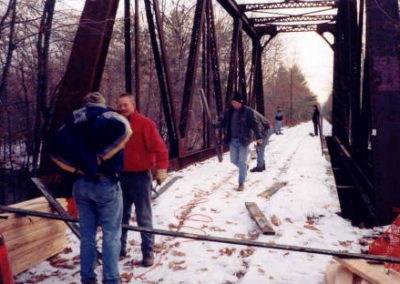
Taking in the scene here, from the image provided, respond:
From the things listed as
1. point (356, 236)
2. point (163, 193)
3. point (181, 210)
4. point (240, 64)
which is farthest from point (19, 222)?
point (240, 64)

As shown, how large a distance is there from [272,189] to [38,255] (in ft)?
14.9

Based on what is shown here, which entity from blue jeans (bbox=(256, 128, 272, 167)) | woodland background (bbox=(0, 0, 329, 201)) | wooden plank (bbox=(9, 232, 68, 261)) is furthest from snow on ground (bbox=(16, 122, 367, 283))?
woodland background (bbox=(0, 0, 329, 201))

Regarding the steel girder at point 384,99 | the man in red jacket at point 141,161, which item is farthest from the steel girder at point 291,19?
the man in red jacket at point 141,161

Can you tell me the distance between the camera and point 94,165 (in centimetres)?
327

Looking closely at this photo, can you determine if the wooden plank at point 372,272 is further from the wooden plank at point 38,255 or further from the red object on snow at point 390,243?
the wooden plank at point 38,255

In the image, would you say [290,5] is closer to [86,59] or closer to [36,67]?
[36,67]

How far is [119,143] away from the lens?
3.33 metres

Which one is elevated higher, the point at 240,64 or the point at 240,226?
the point at 240,64

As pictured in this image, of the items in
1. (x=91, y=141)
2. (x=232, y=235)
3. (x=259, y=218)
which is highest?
(x=91, y=141)

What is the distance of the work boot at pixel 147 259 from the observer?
165 inches

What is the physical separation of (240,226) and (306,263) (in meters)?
1.45

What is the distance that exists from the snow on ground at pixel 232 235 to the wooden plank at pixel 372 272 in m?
0.43

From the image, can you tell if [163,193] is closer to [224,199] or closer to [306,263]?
[224,199]

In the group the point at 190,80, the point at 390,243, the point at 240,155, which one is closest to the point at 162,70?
the point at 190,80
